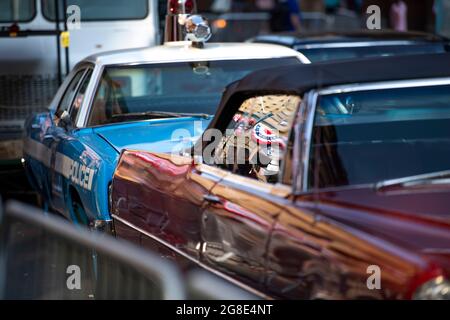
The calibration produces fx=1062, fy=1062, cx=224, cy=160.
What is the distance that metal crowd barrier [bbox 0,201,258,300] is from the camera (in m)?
3.54

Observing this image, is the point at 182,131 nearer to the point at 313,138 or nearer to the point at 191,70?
the point at 191,70

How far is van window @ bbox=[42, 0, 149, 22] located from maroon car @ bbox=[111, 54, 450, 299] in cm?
602

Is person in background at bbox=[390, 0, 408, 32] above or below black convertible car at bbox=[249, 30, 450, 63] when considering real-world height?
below

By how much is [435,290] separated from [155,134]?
416 centimetres

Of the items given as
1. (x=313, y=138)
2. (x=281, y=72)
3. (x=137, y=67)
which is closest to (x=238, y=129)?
(x=281, y=72)

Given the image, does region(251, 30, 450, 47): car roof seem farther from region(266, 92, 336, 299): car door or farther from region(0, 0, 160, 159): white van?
region(266, 92, 336, 299): car door

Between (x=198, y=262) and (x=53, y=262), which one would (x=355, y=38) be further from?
(x=53, y=262)

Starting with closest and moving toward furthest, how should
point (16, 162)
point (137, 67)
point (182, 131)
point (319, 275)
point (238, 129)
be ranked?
point (319, 275) < point (238, 129) < point (182, 131) < point (137, 67) < point (16, 162)

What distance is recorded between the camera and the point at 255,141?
18.5 feet

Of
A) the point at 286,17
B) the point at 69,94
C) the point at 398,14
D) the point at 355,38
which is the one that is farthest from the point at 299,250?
the point at 398,14

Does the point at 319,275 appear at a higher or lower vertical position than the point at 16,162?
higher

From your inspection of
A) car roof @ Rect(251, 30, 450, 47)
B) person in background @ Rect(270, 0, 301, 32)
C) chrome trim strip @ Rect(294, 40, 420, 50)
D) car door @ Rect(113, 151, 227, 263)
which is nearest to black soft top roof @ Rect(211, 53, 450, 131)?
car door @ Rect(113, 151, 227, 263)
